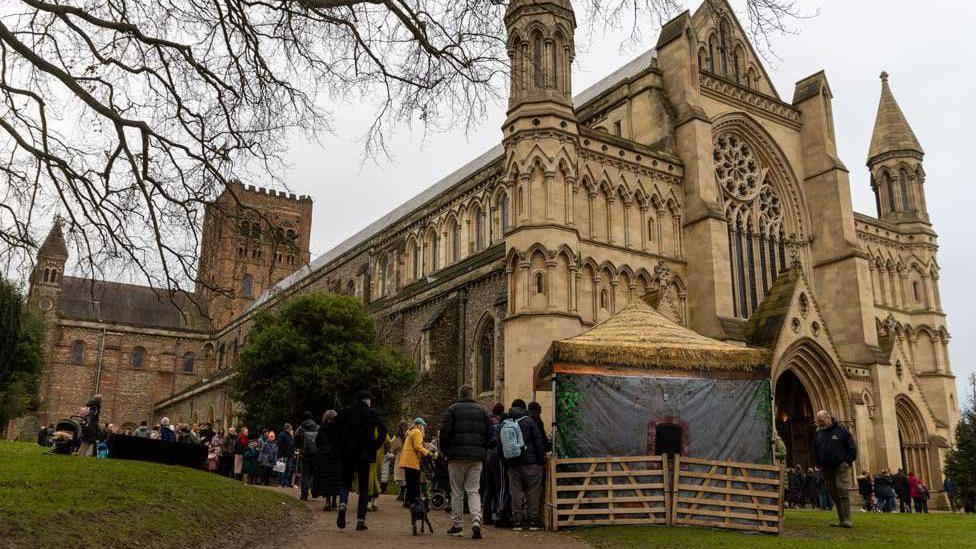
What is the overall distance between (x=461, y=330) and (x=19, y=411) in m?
25.2

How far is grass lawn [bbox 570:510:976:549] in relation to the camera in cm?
967

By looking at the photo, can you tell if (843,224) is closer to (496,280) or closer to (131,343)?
(496,280)

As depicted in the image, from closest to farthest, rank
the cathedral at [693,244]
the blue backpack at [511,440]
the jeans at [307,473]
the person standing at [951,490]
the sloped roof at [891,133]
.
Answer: the blue backpack at [511,440], the jeans at [307,473], the cathedral at [693,244], the person standing at [951,490], the sloped roof at [891,133]

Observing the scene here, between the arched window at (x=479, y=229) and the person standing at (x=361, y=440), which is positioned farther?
the arched window at (x=479, y=229)

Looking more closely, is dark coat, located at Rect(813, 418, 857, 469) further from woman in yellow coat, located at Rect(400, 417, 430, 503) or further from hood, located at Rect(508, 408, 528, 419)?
woman in yellow coat, located at Rect(400, 417, 430, 503)

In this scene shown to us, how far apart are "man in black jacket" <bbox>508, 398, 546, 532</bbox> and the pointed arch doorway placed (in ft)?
58.6

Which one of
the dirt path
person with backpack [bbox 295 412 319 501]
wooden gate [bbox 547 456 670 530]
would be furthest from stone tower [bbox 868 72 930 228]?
the dirt path

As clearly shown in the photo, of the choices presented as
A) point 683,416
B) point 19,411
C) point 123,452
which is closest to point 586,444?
point 683,416

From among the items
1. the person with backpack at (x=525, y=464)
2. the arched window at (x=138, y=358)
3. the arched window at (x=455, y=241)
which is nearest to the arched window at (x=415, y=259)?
the arched window at (x=455, y=241)

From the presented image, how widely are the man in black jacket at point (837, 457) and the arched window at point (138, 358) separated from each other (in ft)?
223

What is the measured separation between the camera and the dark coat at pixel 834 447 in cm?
1232

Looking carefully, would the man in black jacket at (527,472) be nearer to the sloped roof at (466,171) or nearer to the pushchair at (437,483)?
the pushchair at (437,483)

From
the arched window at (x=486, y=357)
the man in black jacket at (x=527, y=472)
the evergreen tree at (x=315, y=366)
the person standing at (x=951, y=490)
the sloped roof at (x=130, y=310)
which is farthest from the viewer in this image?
the sloped roof at (x=130, y=310)

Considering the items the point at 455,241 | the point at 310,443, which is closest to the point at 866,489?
the point at 310,443
